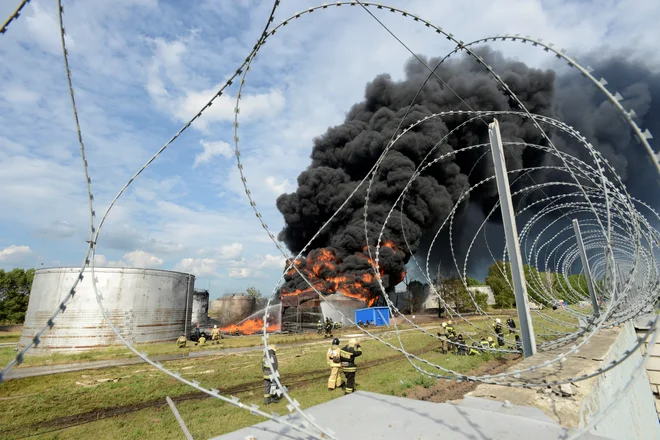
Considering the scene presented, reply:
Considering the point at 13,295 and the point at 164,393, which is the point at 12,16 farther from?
the point at 13,295

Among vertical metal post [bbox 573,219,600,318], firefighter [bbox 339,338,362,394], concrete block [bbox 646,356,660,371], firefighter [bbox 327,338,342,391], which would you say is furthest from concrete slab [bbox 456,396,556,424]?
concrete block [bbox 646,356,660,371]

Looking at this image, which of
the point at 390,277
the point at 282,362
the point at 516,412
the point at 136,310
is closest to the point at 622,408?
the point at 516,412

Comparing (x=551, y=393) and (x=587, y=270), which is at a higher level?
(x=587, y=270)

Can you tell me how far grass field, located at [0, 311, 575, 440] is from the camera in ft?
22.6

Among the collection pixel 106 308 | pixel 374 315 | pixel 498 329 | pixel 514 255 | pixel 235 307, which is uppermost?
pixel 514 255

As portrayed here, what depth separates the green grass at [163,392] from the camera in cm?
681

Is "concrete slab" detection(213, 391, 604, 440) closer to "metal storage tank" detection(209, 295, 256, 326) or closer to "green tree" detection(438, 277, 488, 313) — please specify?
"metal storage tank" detection(209, 295, 256, 326)

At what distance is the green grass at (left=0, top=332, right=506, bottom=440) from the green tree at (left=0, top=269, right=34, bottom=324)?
4197 cm

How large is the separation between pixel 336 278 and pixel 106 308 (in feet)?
76.5

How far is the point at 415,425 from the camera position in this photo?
4.30 m

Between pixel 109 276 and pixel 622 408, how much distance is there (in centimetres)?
2588

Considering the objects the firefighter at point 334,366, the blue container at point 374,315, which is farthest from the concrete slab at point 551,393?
the blue container at point 374,315

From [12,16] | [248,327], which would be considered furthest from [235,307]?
[12,16]

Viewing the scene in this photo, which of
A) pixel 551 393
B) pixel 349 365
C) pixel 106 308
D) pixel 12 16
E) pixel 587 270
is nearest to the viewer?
pixel 12 16
